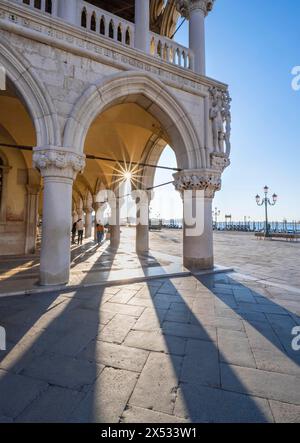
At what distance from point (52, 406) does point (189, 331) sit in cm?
149

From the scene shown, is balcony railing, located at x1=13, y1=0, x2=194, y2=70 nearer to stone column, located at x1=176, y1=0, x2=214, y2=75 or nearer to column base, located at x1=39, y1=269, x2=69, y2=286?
stone column, located at x1=176, y1=0, x2=214, y2=75

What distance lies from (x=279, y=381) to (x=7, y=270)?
570 centimetres

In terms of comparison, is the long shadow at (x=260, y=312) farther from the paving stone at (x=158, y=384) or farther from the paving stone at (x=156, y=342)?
the paving stone at (x=158, y=384)

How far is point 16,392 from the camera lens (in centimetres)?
148

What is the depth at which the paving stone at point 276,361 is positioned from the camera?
1.79 metres

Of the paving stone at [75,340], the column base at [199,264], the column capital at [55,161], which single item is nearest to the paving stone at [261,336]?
the paving stone at [75,340]

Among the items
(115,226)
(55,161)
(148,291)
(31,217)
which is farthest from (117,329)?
(115,226)

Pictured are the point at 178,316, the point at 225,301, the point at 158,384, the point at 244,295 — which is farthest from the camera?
the point at 244,295

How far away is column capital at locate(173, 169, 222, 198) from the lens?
5.52m

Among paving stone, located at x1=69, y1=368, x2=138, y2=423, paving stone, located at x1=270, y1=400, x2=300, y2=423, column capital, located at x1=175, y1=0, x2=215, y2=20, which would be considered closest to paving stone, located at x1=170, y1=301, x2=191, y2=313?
paving stone, located at x1=69, y1=368, x2=138, y2=423

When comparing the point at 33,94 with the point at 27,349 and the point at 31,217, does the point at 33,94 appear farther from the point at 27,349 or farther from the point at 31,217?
the point at 31,217

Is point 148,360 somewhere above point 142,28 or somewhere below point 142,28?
below
